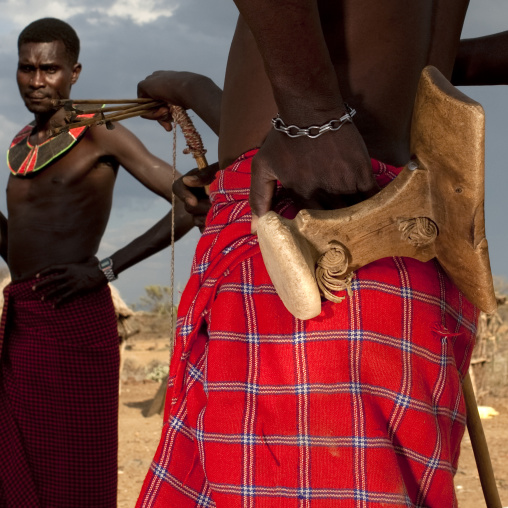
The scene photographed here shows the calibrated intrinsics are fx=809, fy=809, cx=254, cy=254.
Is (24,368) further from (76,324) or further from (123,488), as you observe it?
(123,488)

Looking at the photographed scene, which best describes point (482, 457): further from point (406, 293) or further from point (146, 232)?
point (146, 232)

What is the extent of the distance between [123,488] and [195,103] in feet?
15.9

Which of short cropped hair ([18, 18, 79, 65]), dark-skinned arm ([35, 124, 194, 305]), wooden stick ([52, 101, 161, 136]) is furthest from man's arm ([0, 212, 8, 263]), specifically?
wooden stick ([52, 101, 161, 136])

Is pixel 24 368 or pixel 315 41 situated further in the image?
pixel 24 368

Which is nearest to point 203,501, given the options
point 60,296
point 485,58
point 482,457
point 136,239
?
point 482,457

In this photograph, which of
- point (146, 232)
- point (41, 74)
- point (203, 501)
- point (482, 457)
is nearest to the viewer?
point (203, 501)

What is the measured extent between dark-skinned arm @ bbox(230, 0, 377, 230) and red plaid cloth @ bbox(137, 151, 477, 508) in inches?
6.2

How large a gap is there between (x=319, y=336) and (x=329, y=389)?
0.30 feet

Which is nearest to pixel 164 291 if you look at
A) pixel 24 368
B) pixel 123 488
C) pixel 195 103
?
pixel 123 488

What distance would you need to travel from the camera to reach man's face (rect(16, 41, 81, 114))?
4465 mm

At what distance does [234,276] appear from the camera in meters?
1.48

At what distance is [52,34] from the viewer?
458 centimetres

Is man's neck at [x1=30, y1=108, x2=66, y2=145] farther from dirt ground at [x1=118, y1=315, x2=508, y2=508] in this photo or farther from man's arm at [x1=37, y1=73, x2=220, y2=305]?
dirt ground at [x1=118, y1=315, x2=508, y2=508]

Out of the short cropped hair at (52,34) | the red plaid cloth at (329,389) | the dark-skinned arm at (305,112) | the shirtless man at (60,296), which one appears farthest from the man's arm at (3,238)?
the dark-skinned arm at (305,112)
